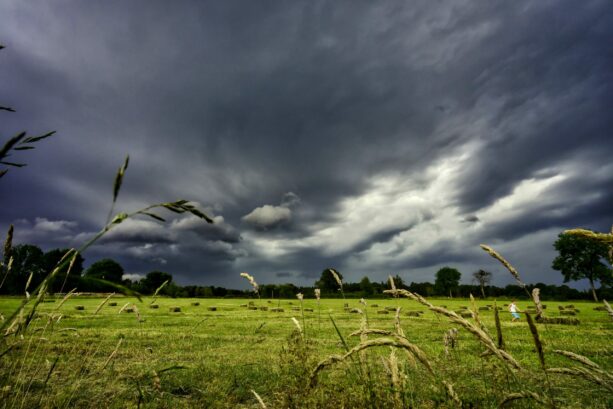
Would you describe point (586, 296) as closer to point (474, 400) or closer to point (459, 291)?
point (459, 291)

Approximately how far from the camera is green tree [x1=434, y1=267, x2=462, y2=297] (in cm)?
12188

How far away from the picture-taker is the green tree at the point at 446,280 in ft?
400

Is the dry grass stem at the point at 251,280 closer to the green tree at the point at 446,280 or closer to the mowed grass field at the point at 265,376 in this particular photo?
the mowed grass field at the point at 265,376

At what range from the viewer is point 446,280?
12362 cm

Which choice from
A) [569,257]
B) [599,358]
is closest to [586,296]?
[569,257]

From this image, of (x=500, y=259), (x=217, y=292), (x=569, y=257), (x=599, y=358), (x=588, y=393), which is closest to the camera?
(x=500, y=259)

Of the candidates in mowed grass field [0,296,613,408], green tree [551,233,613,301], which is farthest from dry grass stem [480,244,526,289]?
green tree [551,233,613,301]

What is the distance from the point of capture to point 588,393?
5.28 meters

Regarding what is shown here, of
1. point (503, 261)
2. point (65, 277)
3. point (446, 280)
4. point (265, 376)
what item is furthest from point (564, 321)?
point (446, 280)

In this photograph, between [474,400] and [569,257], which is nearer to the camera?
[474,400]

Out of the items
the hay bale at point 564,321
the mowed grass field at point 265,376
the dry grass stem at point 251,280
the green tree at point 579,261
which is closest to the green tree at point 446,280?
the green tree at point 579,261

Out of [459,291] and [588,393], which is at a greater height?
[459,291]

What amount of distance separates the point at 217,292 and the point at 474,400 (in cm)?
10186

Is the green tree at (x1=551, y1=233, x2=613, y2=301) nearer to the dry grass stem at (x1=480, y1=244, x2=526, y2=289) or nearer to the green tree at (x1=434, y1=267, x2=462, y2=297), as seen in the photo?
the green tree at (x1=434, y1=267, x2=462, y2=297)
